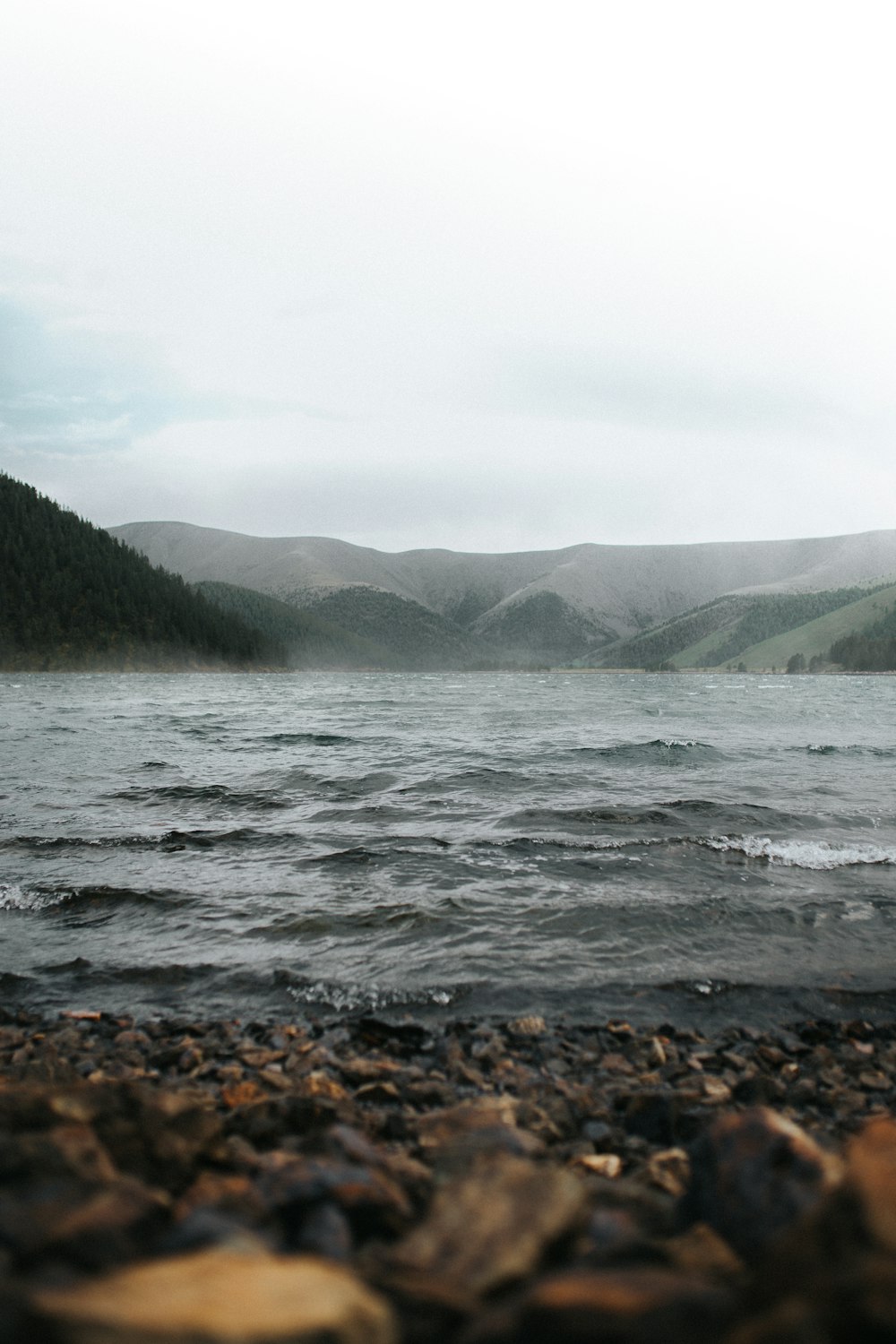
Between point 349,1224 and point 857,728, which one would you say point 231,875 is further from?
point 857,728

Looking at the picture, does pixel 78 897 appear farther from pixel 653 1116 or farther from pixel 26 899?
pixel 653 1116

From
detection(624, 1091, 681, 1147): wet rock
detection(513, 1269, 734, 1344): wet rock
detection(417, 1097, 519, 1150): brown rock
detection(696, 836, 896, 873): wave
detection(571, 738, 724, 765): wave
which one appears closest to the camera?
detection(513, 1269, 734, 1344): wet rock

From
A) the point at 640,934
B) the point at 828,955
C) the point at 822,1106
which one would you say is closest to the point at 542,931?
the point at 640,934

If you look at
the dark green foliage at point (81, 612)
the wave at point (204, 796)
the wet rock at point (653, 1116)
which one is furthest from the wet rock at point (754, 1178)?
the dark green foliage at point (81, 612)

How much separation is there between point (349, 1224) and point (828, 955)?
7386mm

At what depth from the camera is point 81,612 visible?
557 ft

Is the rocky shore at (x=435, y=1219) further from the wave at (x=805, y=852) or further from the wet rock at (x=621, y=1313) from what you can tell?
the wave at (x=805, y=852)

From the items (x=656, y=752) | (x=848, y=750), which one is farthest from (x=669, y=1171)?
(x=848, y=750)

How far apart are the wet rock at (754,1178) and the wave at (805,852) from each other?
982 cm

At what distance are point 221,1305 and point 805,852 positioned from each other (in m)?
13.0

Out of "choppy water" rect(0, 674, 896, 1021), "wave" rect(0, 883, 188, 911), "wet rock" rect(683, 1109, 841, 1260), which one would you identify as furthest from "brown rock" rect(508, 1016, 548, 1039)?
"wave" rect(0, 883, 188, 911)

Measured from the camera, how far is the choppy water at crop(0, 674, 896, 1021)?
7441 millimetres

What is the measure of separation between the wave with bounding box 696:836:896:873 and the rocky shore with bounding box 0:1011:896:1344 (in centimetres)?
749

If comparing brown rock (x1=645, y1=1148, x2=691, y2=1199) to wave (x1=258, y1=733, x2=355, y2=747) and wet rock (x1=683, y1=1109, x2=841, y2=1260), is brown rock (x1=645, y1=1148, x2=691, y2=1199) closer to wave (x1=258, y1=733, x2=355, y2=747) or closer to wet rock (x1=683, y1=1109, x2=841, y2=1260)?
wet rock (x1=683, y1=1109, x2=841, y2=1260)
